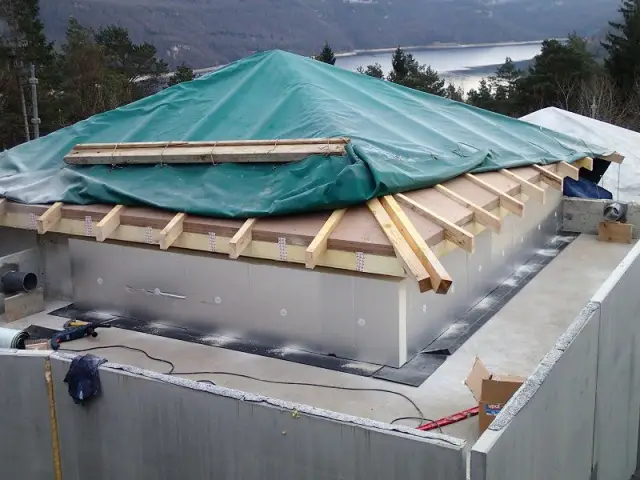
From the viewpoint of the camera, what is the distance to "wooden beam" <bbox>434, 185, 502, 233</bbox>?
7.88 m

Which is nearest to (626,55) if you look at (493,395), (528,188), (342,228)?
(528,188)

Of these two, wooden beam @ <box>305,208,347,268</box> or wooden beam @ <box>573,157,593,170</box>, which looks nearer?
wooden beam @ <box>305,208,347,268</box>

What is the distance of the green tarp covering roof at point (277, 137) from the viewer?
768 cm

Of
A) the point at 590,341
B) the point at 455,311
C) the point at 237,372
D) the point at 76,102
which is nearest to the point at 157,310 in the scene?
the point at 237,372

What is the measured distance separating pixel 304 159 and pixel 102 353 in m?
3.12

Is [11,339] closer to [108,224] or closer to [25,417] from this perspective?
[25,417]

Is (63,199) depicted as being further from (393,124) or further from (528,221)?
(528,221)

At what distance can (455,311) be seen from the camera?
8.45m

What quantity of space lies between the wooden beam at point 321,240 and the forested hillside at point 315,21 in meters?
78.9

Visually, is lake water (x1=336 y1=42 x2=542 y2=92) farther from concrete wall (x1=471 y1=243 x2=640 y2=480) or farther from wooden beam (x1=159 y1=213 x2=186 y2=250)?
concrete wall (x1=471 y1=243 x2=640 y2=480)

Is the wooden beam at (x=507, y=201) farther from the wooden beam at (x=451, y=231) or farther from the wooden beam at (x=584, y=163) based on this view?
the wooden beam at (x=584, y=163)

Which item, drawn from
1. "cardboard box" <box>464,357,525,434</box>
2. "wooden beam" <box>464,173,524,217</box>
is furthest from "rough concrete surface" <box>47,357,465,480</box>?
"wooden beam" <box>464,173,524,217</box>

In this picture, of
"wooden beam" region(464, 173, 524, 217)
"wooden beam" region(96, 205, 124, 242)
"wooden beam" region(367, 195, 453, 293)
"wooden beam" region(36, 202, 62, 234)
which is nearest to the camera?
"wooden beam" region(367, 195, 453, 293)

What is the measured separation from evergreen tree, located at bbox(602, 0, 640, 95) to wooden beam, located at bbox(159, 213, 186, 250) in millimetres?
37541
